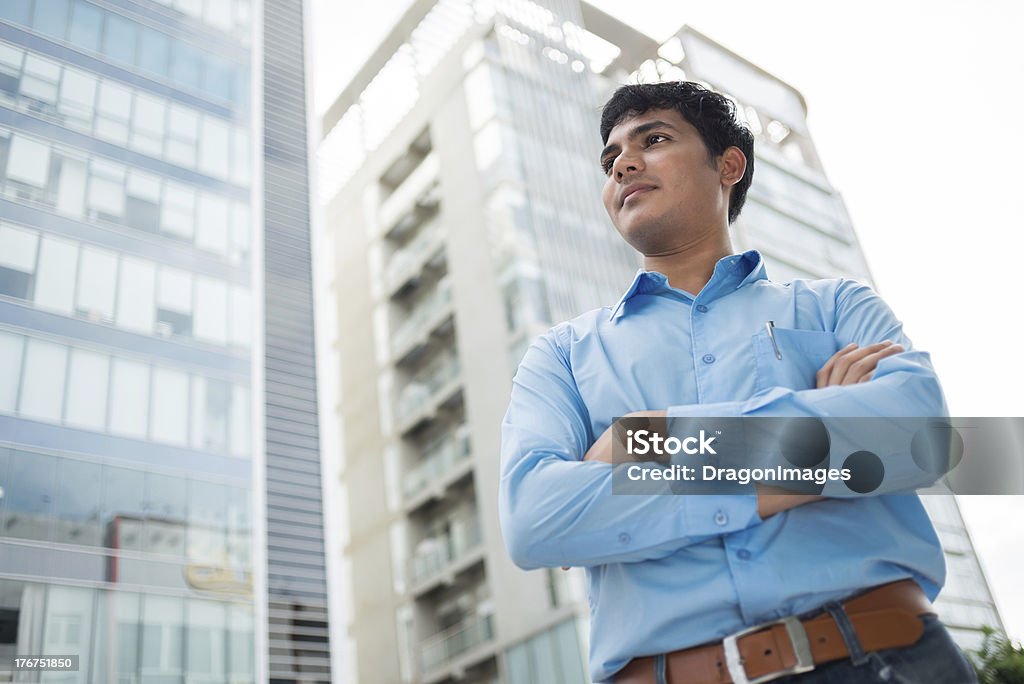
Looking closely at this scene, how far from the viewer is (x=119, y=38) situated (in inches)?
364

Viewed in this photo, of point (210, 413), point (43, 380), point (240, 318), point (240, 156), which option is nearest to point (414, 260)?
point (240, 156)

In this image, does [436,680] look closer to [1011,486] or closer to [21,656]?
[21,656]

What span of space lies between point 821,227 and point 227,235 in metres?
15.0

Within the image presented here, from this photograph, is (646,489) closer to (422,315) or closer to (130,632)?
(130,632)

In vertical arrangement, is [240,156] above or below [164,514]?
above

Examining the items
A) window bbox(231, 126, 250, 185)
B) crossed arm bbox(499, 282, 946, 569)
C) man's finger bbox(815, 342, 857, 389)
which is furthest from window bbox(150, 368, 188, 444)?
man's finger bbox(815, 342, 857, 389)

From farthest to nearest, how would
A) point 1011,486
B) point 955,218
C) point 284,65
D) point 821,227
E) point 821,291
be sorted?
point 821,227 → point 284,65 → point 955,218 → point 821,291 → point 1011,486

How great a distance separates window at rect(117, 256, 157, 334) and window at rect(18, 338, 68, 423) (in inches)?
61.5

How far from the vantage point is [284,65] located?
14.5m

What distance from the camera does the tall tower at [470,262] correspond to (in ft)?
51.7

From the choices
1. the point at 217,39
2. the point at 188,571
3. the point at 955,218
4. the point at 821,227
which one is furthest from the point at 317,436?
the point at 821,227

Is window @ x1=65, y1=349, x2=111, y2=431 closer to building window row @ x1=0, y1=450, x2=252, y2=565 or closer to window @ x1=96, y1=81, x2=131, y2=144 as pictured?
building window row @ x1=0, y1=450, x2=252, y2=565

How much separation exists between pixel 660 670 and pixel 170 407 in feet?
31.9

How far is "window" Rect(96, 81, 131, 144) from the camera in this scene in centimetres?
882
